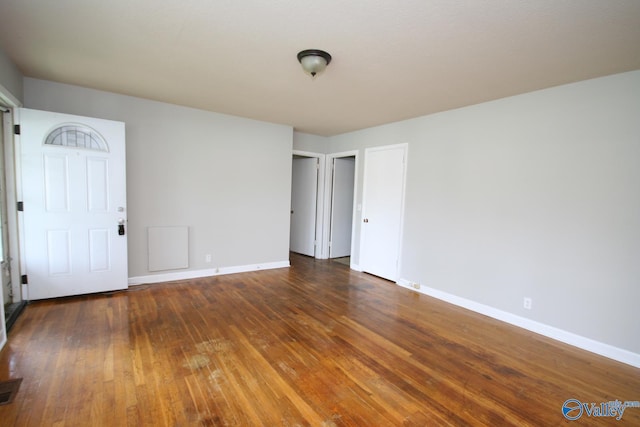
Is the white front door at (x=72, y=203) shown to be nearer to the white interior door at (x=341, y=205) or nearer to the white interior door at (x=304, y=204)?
the white interior door at (x=304, y=204)

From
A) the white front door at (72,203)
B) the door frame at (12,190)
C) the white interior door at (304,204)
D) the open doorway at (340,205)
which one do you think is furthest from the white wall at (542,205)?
the door frame at (12,190)

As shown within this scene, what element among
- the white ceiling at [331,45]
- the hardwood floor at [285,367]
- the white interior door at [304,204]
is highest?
the white ceiling at [331,45]

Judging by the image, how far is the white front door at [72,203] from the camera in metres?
3.19

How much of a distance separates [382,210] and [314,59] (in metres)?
2.94

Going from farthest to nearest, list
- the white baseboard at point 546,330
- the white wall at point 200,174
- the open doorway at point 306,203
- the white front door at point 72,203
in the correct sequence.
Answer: the open doorway at point 306,203, the white wall at point 200,174, the white front door at point 72,203, the white baseboard at point 546,330

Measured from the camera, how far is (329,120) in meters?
4.60

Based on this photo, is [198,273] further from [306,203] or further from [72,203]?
[306,203]

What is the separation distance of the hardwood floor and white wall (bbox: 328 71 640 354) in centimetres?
41

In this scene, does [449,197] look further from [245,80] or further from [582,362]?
[245,80]

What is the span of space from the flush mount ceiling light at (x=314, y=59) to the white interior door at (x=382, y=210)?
2.36 meters

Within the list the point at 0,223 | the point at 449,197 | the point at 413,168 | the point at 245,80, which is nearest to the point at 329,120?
the point at 413,168

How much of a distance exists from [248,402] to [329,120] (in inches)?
152

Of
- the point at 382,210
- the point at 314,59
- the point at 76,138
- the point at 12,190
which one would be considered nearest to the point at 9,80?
the point at 76,138

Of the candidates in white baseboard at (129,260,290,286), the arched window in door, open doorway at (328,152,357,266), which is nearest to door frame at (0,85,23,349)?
the arched window in door
